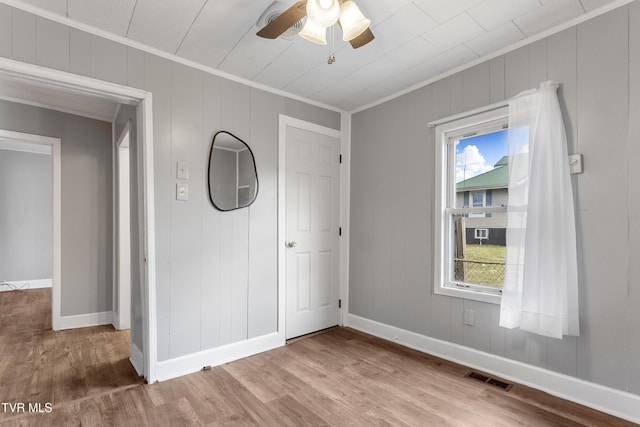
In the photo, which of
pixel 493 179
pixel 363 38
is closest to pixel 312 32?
pixel 363 38

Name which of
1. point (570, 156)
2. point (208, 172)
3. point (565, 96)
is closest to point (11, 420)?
point (208, 172)

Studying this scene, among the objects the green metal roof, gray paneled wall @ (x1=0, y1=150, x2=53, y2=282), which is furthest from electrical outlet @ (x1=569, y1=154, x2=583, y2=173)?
gray paneled wall @ (x1=0, y1=150, x2=53, y2=282)

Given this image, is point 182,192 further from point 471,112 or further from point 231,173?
point 471,112

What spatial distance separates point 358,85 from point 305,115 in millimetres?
616

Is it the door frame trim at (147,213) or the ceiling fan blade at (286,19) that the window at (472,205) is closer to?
the ceiling fan blade at (286,19)

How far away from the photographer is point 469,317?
2.58m

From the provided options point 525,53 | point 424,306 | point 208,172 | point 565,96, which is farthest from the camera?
point 424,306

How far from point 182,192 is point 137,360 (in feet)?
4.38

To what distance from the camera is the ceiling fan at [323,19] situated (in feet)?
4.87

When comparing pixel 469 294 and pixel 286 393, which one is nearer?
pixel 286 393

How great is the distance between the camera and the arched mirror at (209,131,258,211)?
2664mm

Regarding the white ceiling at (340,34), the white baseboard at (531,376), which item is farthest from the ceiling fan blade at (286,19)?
the white baseboard at (531,376)

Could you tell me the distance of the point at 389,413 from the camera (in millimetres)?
1954

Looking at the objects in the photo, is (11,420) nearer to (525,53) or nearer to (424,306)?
(424,306)
